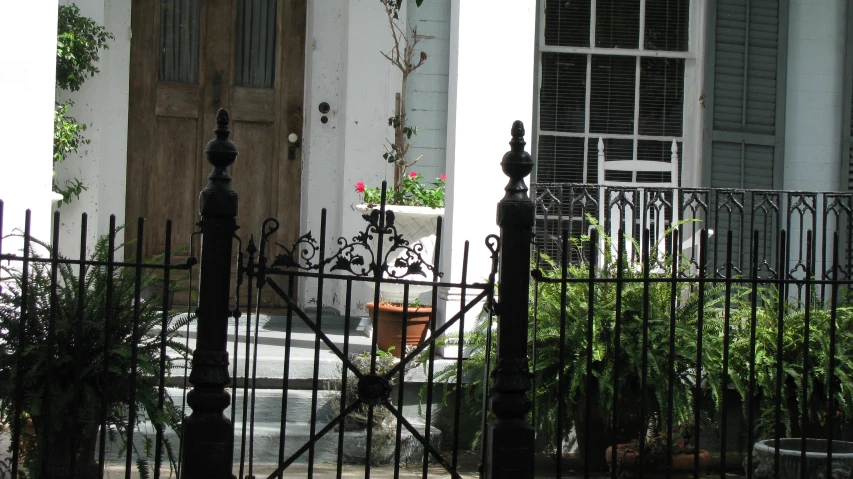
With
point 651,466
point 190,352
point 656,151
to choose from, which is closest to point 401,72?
point 656,151

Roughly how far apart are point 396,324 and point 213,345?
2533 millimetres

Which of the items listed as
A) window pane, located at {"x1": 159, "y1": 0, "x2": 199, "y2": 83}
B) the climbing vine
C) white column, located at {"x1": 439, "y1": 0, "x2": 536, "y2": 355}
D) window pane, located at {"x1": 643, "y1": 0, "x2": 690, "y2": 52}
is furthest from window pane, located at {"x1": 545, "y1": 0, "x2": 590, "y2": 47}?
the climbing vine

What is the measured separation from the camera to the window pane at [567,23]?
24.8 feet

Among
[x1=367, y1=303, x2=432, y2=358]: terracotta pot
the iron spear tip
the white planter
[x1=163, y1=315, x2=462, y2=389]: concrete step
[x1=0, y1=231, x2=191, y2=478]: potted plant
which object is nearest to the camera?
the iron spear tip

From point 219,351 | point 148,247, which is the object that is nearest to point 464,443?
point 219,351

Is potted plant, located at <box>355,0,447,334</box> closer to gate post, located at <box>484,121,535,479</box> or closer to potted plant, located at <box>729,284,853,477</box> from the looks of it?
potted plant, located at <box>729,284,853,477</box>

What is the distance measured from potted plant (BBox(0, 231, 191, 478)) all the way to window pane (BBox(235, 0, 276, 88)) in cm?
393

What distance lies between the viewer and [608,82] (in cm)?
765

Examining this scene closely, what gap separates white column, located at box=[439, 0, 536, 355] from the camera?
18.7 ft

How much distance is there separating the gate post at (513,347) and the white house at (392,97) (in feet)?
13.0

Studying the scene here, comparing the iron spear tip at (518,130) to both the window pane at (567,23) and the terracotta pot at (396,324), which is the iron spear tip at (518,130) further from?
the window pane at (567,23)

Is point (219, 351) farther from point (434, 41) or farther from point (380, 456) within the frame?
point (434, 41)

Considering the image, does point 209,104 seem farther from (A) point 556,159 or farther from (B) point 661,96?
(B) point 661,96

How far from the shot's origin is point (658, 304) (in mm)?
5055
